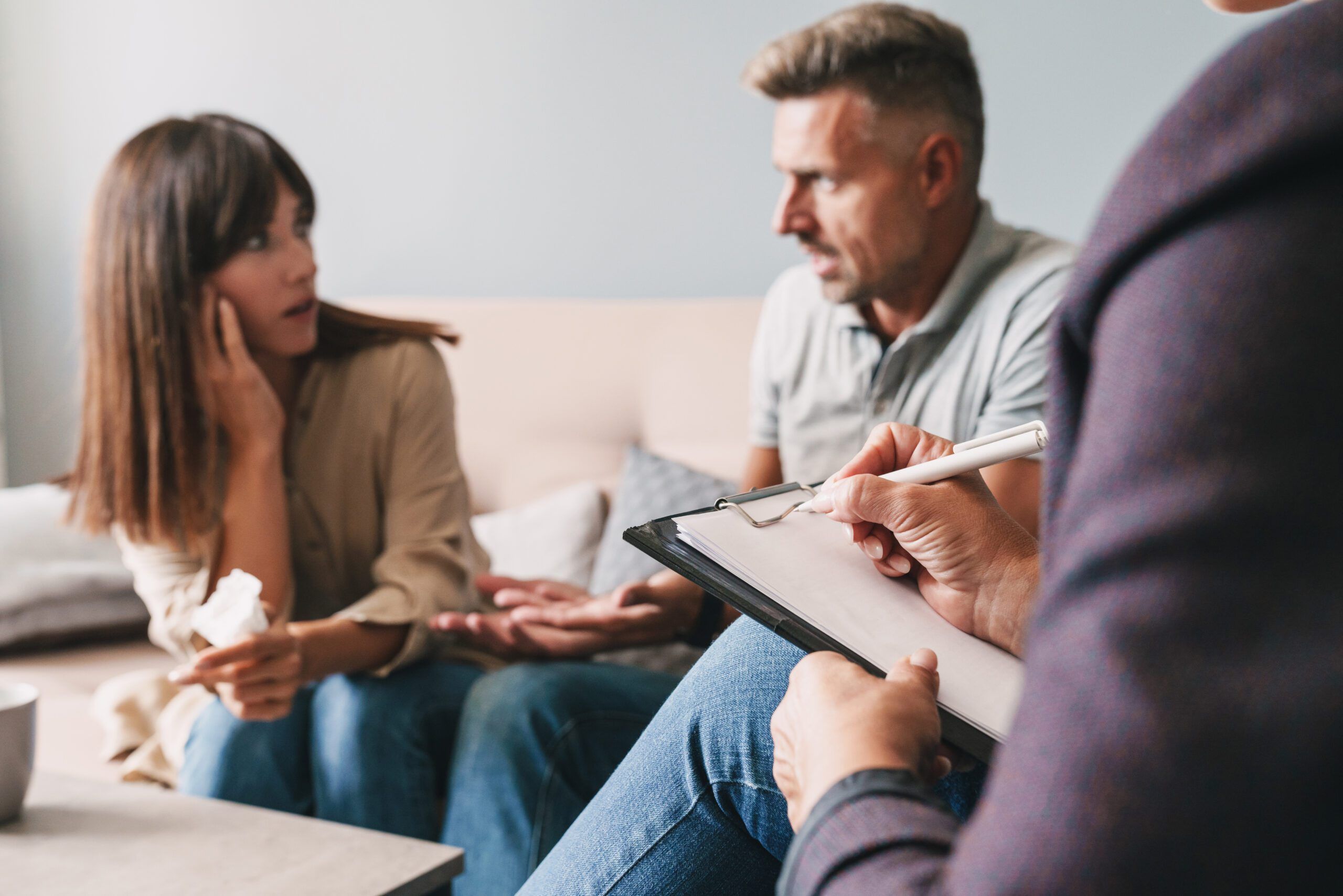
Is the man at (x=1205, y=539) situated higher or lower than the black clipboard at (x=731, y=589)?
higher

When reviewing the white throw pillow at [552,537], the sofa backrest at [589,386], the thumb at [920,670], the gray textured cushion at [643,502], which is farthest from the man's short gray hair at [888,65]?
the thumb at [920,670]

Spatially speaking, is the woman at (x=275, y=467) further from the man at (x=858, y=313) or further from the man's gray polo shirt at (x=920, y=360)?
the man's gray polo shirt at (x=920, y=360)

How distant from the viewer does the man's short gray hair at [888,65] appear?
4.54 feet

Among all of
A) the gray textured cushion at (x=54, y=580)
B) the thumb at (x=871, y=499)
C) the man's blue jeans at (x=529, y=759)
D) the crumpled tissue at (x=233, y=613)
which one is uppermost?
the thumb at (x=871, y=499)

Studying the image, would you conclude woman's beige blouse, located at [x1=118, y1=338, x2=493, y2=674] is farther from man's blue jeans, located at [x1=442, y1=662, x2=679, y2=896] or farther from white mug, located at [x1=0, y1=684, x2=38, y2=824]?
white mug, located at [x1=0, y1=684, x2=38, y2=824]

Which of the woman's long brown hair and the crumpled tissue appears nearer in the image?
the crumpled tissue

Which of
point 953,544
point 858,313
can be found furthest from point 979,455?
point 858,313

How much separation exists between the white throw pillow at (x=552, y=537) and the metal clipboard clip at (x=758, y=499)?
0.98 metres

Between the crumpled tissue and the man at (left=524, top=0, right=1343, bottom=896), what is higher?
the man at (left=524, top=0, right=1343, bottom=896)

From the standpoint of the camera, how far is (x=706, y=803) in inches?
24.3

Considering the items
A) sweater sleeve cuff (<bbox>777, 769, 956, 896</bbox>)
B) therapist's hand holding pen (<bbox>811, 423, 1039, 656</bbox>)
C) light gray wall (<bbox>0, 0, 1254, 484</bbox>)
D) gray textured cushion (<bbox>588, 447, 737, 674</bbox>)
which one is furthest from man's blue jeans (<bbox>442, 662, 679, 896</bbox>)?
light gray wall (<bbox>0, 0, 1254, 484</bbox>)

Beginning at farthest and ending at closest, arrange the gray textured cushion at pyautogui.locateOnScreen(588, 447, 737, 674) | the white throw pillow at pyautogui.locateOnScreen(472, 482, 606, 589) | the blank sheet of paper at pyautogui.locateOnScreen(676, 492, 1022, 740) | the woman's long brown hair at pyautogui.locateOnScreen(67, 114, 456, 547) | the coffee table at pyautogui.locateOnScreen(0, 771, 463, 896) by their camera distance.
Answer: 1. the white throw pillow at pyautogui.locateOnScreen(472, 482, 606, 589)
2. the gray textured cushion at pyautogui.locateOnScreen(588, 447, 737, 674)
3. the woman's long brown hair at pyautogui.locateOnScreen(67, 114, 456, 547)
4. the coffee table at pyautogui.locateOnScreen(0, 771, 463, 896)
5. the blank sheet of paper at pyautogui.locateOnScreen(676, 492, 1022, 740)

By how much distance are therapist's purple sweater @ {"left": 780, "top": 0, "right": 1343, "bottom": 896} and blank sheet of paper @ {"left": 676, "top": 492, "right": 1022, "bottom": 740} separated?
226mm

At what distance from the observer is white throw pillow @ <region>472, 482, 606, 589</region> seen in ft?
5.49
